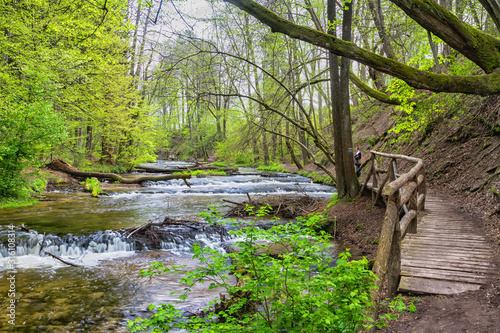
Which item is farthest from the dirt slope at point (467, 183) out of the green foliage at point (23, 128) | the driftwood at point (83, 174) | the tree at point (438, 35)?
the driftwood at point (83, 174)

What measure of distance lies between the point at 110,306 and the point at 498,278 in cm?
558

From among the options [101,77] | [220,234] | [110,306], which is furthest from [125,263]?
[101,77]

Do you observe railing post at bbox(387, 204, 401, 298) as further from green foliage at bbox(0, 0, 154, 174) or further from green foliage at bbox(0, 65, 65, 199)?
green foliage at bbox(0, 65, 65, 199)

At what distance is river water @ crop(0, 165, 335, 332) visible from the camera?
4.77 meters

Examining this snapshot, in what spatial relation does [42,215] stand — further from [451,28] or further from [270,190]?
[451,28]

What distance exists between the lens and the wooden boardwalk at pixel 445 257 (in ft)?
12.8

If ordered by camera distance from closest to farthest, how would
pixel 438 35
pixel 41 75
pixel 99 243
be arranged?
pixel 438 35, pixel 99 243, pixel 41 75

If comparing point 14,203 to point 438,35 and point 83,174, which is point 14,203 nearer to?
point 83,174

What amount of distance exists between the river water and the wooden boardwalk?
11.0 ft

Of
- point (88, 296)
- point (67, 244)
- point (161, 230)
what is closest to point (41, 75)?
point (67, 244)
